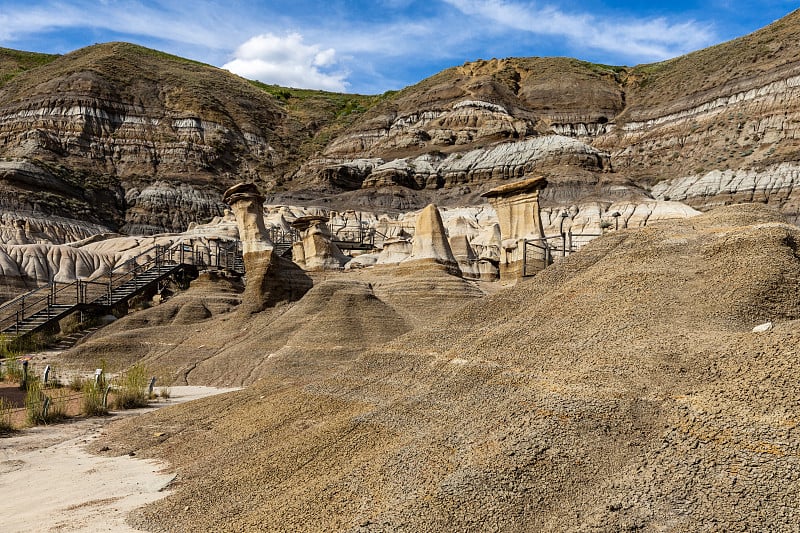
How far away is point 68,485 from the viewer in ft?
22.0

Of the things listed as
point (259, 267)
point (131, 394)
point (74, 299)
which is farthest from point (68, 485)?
point (74, 299)

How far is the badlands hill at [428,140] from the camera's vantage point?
176ft

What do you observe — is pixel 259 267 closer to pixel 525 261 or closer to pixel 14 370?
pixel 14 370

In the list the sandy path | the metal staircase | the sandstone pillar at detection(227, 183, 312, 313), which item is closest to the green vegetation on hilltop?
the metal staircase

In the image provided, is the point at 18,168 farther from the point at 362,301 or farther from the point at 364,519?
the point at 364,519

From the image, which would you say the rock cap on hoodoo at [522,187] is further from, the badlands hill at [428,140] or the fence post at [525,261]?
the badlands hill at [428,140]

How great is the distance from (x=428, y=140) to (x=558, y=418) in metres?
65.2

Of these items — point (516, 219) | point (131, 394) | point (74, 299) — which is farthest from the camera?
point (74, 299)

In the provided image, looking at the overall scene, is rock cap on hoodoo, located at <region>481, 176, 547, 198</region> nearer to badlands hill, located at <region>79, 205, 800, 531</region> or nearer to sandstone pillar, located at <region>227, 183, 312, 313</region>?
sandstone pillar, located at <region>227, 183, 312, 313</region>

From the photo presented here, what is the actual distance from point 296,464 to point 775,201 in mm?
49355

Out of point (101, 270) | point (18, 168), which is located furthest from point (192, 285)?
point (18, 168)

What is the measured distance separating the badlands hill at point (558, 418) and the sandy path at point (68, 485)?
35 cm

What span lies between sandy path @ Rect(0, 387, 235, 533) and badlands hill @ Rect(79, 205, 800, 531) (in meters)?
0.35

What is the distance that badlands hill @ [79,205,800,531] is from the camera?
3.95m
